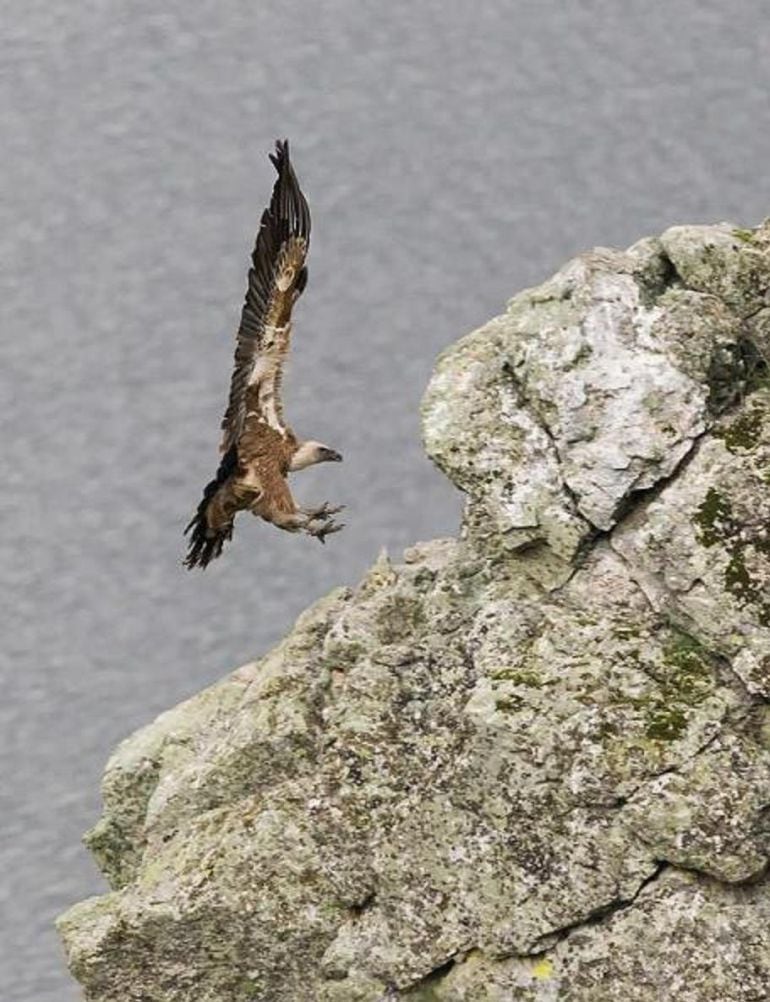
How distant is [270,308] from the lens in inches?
804

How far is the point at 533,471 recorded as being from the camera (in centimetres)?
1777

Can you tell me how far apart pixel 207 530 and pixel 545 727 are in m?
4.90

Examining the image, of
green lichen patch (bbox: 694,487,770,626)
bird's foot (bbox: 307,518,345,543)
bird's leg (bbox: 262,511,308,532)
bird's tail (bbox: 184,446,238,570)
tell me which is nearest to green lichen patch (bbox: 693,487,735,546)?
green lichen patch (bbox: 694,487,770,626)

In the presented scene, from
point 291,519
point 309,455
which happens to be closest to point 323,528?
point 291,519

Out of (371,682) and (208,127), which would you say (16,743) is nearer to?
(208,127)

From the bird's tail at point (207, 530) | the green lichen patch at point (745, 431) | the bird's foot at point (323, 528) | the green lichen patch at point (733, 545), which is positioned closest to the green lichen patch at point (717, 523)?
the green lichen patch at point (733, 545)

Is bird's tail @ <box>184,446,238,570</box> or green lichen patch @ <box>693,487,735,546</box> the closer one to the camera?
green lichen patch @ <box>693,487,735,546</box>

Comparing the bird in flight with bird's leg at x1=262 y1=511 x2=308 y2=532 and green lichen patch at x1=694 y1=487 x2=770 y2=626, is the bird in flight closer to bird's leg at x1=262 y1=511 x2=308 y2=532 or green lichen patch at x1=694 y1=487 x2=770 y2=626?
bird's leg at x1=262 y1=511 x2=308 y2=532

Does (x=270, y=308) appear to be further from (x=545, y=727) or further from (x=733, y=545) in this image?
(x=733, y=545)

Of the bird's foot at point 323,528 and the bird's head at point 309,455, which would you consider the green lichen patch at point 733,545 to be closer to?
the bird's foot at point 323,528

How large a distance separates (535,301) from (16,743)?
1243 inches

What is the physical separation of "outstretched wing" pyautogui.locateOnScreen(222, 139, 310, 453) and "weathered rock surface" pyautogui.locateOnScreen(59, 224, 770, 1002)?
7.43ft

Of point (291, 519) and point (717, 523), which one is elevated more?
point (291, 519)

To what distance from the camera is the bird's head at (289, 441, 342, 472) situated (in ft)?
69.0
